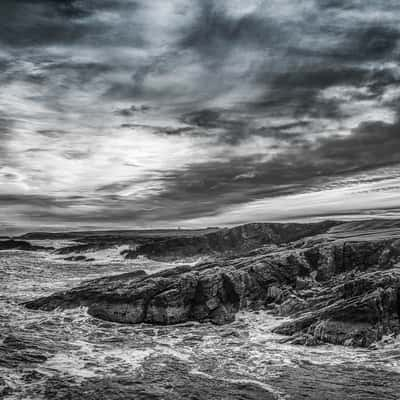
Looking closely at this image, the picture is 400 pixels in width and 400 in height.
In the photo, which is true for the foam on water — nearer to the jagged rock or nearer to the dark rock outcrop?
the jagged rock

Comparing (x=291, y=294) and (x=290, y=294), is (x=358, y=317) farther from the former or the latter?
(x=290, y=294)

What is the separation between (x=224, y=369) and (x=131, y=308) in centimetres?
803

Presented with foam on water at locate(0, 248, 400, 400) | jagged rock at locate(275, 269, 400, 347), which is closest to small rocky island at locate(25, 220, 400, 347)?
jagged rock at locate(275, 269, 400, 347)

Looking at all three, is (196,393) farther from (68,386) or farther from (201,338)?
(201,338)

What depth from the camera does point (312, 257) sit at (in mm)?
25438

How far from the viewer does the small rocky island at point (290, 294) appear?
16.2 metres

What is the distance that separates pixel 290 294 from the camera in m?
21.5

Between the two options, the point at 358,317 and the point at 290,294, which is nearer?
the point at 358,317

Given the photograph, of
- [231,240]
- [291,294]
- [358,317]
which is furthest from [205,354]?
[231,240]

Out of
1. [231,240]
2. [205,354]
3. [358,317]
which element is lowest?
[205,354]

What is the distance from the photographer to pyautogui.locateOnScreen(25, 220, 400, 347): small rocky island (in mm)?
16203

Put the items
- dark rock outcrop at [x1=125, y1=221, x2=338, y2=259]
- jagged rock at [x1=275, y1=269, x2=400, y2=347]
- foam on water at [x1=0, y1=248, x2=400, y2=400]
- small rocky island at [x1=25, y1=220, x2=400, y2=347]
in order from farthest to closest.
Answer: dark rock outcrop at [x1=125, y1=221, x2=338, y2=259], small rocky island at [x1=25, y1=220, x2=400, y2=347], jagged rock at [x1=275, y1=269, x2=400, y2=347], foam on water at [x1=0, y1=248, x2=400, y2=400]

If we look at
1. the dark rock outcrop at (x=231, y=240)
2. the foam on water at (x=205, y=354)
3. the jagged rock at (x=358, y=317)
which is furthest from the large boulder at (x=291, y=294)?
the dark rock outcrop at (x=231, y=240)

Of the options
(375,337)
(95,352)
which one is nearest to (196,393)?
(95,352)
